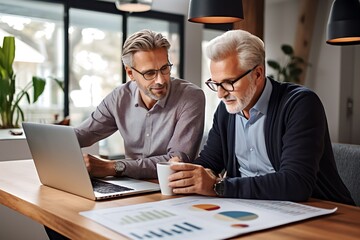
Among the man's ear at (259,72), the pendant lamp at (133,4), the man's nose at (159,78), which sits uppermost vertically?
the pendant lamp at (133,4)

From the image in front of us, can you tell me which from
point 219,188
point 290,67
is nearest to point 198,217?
point 219,188

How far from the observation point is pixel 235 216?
108 centimetres

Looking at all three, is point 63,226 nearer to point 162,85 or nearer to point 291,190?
point 291,190

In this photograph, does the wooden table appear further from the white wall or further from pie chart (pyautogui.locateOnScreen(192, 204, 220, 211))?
the white wall

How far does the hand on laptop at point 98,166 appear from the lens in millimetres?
1555

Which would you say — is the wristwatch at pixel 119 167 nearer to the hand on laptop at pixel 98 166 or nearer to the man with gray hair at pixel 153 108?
the hand on laptop at pixel 98 166

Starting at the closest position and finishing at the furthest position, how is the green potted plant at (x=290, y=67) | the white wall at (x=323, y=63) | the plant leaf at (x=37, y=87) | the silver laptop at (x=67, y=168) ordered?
the silver laptop at (x=67, y=168) < the plant leaf at (x=37, y=87) < the white wall at (x=323, y=63) < the green potted plant at (x=290, y=67)

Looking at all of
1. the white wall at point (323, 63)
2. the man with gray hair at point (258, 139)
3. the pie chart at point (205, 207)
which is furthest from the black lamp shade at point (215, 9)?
the white wall at point (323, 63)

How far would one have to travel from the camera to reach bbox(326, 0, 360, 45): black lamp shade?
7.26ft

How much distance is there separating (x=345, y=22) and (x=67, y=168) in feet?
5.13

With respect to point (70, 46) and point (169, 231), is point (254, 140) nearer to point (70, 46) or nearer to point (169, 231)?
point (169, 231)

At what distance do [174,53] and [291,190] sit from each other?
190 inches

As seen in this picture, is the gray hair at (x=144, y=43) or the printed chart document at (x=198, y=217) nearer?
the printed chart document at (x=198, y=217)

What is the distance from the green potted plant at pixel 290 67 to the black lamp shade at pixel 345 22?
3952mm
